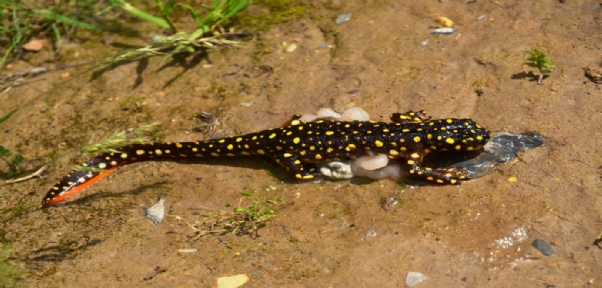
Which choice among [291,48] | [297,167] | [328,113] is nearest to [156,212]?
[297,167]

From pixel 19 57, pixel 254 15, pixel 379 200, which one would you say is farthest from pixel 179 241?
pixel 19 57

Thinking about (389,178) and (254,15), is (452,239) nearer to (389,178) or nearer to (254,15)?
(389,178)

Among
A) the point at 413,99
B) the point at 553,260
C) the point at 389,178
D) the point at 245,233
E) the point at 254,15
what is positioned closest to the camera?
the point at 553,260

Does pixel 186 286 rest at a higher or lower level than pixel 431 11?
lower

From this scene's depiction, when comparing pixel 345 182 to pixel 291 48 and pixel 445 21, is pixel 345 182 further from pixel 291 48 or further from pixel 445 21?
Result: pixel 445 21

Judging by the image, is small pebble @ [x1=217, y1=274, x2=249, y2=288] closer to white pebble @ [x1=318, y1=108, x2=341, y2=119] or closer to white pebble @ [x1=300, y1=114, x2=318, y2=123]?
white pebble @ [x1=300, y1=114, x2=318, y2=123]

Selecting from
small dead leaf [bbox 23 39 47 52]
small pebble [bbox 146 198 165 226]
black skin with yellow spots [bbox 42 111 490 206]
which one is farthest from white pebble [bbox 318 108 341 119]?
small dead leaf [bbox 23 39 47 52]
